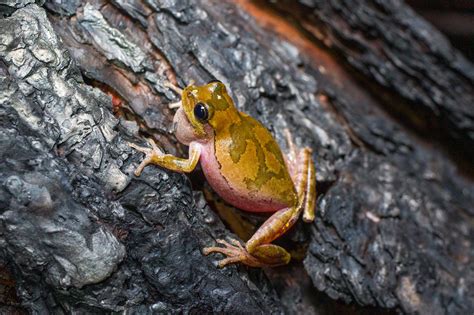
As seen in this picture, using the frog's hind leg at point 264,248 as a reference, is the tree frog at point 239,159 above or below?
above

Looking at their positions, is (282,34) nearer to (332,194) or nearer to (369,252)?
(332,194)

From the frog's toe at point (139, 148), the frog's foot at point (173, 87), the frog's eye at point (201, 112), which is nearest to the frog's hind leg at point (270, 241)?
the frog's toe at point (139, 148)

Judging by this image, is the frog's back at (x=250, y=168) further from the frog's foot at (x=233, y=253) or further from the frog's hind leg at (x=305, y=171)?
the frog's foot at (x=233, y=253)

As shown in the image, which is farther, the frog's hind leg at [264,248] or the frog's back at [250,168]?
the frog's back at [250,168]

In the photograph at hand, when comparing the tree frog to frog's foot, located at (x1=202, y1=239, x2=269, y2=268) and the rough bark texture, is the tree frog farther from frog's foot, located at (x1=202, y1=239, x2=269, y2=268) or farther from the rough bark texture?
the rough bark texture

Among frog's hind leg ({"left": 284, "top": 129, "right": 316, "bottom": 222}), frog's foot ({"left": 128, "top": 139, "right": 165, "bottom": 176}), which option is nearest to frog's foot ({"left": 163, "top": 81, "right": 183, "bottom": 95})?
frog's foot ({"left": 128, "top": 139, "right": 165, "bottom": 176})

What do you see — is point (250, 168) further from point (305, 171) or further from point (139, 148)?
point (139, 148)
